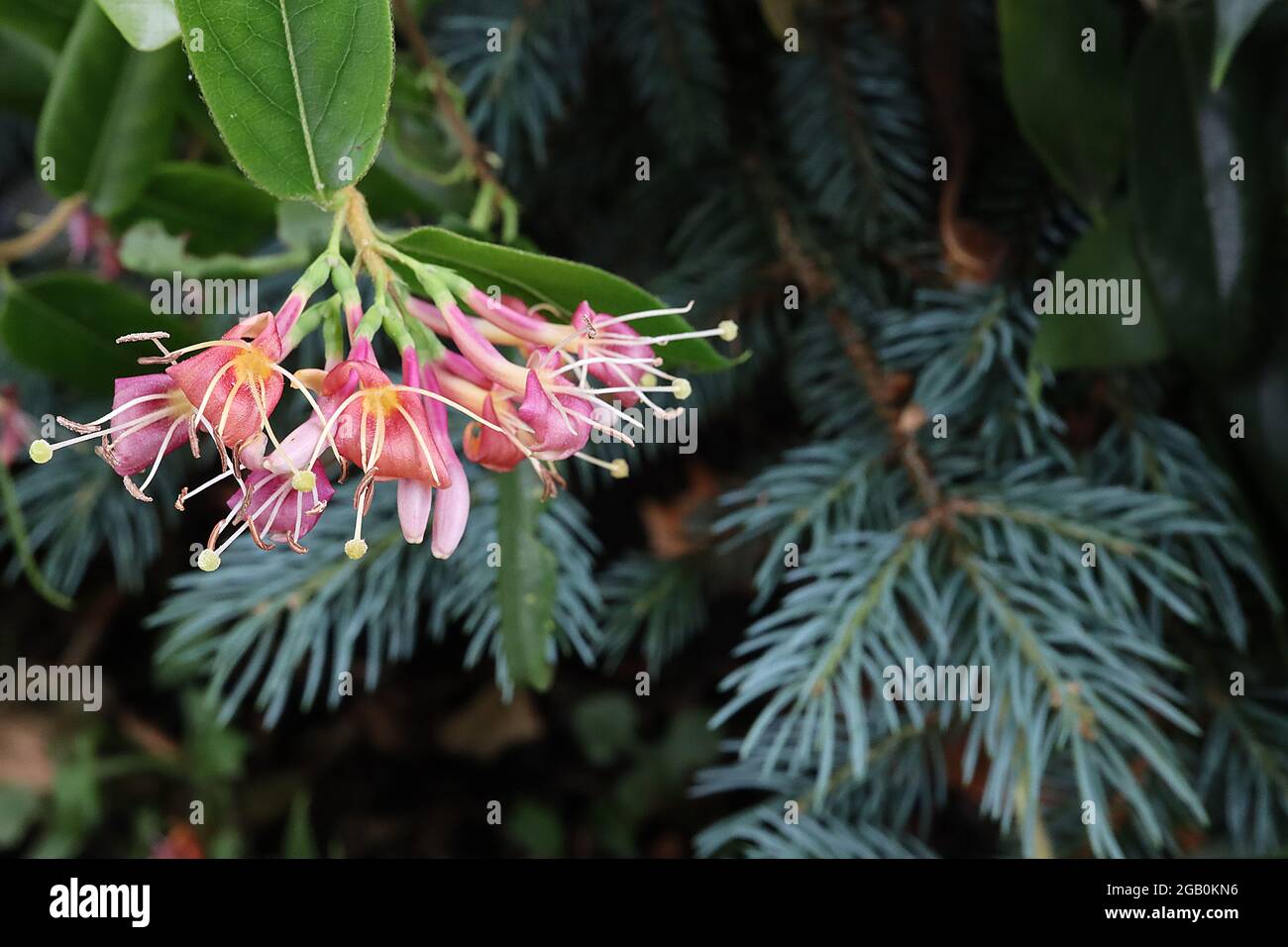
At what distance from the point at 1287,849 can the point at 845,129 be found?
427mm

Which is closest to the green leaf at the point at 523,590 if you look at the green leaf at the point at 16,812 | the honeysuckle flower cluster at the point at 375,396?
the honeysuckle flower cluster at the point at 375,396

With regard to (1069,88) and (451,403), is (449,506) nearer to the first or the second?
(451,403)

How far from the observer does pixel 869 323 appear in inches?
21.3

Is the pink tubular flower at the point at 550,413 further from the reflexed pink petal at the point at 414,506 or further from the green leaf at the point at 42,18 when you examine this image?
the green leaf at the point at 42,18

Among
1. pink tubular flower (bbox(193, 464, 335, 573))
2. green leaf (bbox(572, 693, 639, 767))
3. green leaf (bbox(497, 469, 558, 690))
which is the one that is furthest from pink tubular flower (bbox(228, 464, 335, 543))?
green leaf (bbox(572, 693, 639, 767))

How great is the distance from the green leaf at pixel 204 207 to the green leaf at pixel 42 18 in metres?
0.07

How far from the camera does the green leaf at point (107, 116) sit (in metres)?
0.41

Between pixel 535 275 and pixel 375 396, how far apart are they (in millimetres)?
69

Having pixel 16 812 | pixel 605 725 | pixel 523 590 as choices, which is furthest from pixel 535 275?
pixel 16 812

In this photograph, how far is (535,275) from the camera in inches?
11.8

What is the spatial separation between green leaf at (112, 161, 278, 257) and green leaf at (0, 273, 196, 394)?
0.12ft

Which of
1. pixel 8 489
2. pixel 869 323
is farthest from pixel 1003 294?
pixel 8 489

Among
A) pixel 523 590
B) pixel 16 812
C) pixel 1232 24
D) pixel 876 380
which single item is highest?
pixel 1232 24

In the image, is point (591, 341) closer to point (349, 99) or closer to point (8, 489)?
point (349, 99)
